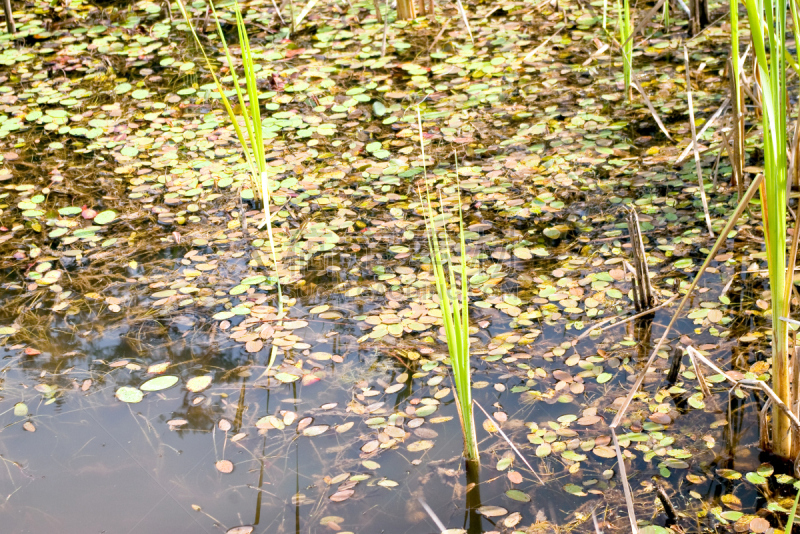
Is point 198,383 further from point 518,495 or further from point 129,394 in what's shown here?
point 518,495

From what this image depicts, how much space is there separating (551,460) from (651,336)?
23.8 inches

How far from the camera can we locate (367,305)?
2408 millimetres

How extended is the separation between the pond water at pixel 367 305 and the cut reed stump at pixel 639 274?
67mm

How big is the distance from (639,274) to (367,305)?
2.90 feet

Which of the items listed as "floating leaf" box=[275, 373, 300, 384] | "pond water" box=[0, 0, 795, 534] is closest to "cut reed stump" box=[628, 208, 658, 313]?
"pond water" box=[0, 0, 795, 534]

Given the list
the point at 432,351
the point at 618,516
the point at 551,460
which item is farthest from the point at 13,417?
the point at 618,516

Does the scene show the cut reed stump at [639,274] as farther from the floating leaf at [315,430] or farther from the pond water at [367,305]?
the floating leaf at [315,430]

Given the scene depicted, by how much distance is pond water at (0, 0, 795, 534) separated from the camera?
5.90ft

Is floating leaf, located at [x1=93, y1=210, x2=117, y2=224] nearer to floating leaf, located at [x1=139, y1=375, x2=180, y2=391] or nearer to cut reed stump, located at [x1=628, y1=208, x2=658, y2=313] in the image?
floating leaf, located at [x1=139, y1=375, x2=180, y2=391]

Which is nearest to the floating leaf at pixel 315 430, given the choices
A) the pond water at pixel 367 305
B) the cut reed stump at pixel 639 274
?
the pond water at pixel 367 305

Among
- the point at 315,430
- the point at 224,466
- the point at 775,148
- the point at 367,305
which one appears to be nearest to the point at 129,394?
the point at 224,466

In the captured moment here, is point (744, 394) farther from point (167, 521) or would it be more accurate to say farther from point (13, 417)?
point (13, 417)

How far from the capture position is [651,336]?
2189 millimetres

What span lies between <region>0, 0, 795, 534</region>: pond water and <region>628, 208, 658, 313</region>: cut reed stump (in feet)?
0.22
